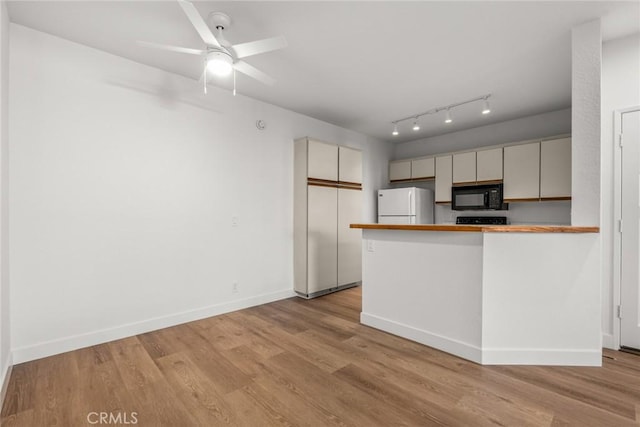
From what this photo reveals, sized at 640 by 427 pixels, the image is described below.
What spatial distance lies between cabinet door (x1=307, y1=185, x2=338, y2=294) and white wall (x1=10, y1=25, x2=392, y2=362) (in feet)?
1.69

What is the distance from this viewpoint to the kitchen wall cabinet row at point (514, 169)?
149 inches

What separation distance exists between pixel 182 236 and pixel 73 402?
158 centimetres

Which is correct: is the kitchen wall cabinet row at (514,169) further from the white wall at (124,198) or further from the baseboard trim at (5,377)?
the baseboard trim at (5,377)

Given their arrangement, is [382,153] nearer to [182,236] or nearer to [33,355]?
[182,236]

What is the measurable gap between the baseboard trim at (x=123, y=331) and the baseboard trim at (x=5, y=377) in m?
0.11

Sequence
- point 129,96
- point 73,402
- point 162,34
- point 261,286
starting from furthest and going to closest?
point 261,286 → point 129,96 → point 162,34 → point 73,402

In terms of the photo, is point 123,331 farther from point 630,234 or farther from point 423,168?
point 423,168

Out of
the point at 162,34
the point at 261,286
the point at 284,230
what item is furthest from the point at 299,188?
the point at 162,34

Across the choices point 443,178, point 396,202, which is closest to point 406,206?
point 396,202

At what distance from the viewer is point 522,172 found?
160 inches

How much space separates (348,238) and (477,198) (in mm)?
2059

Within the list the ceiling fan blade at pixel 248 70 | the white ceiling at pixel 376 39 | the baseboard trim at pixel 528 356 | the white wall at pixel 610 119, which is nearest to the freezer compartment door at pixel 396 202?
the white ceiling at pixel 376 39

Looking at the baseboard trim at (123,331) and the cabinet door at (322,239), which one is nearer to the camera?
the baseboard trim at (123,331)

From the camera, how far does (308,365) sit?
218 centimetres
